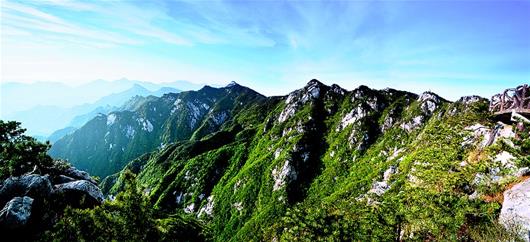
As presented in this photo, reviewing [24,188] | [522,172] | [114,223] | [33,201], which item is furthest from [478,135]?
[24,188]

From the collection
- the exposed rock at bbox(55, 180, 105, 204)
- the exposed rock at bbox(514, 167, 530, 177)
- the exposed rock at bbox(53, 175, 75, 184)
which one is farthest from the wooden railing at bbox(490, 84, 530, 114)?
the exposed rock at bbox(53, 175, 75, 184)

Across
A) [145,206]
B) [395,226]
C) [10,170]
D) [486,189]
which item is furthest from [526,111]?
[10,170]

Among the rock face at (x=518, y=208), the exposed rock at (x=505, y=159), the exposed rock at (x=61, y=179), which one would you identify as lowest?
the exposed rock at (x=61, y=179)

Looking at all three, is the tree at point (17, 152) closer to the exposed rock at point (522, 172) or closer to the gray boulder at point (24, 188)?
the gray boulder at point (24, 188)

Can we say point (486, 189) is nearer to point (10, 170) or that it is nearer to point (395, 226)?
point (395, 226)

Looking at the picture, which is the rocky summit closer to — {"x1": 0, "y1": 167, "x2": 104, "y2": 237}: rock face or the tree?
{"x1": 0, "y1": 167, "x2": 104, "y2": 237}: rock face

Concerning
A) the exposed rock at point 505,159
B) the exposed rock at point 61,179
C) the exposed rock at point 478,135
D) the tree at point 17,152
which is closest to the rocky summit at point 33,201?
the exposed rock at point 61,179

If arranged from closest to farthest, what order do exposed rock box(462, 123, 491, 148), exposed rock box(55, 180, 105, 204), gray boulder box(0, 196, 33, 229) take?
gray boulder box(0, 196, 33, 229), exposed rock box(462, 123, 491, 148), exposed rock box(55, 180, 105, 204)

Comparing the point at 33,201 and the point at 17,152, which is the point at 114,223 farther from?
the point at 17,152
